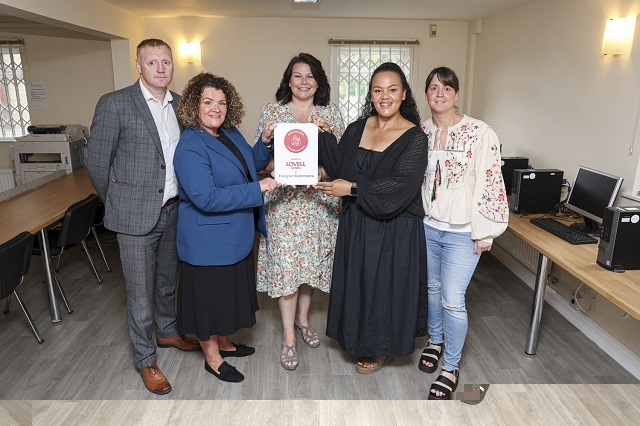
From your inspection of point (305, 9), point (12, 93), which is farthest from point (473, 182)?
point (12, 93)

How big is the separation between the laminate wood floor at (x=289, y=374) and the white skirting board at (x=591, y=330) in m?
0.04

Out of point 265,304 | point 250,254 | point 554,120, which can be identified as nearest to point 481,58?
point 554,120

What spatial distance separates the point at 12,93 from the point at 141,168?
15.1 feet

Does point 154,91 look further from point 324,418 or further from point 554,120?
point 554,120

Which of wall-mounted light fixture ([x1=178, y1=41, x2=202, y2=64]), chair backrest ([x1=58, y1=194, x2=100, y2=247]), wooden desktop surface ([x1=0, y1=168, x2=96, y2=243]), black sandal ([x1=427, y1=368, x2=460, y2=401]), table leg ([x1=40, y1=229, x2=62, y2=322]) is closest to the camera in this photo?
black sandal ([x1=427, y1=368, x2=460, y2=401])

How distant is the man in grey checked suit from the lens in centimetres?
221

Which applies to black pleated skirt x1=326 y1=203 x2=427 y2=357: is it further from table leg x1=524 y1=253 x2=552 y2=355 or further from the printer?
the printer

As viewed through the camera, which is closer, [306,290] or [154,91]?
[154,91]

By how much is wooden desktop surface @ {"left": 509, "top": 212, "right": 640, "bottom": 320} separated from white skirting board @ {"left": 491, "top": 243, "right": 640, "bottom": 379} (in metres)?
0.63

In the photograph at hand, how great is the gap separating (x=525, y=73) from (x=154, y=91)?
3.21 meters

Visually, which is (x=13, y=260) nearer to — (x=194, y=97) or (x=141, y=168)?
(x=141, y=168)

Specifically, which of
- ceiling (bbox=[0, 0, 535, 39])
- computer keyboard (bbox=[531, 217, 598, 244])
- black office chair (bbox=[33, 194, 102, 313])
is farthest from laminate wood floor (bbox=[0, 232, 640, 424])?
ceiling (bbox=[0, 0, 535, 39])

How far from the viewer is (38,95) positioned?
18.5ft

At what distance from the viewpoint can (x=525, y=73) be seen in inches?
166
